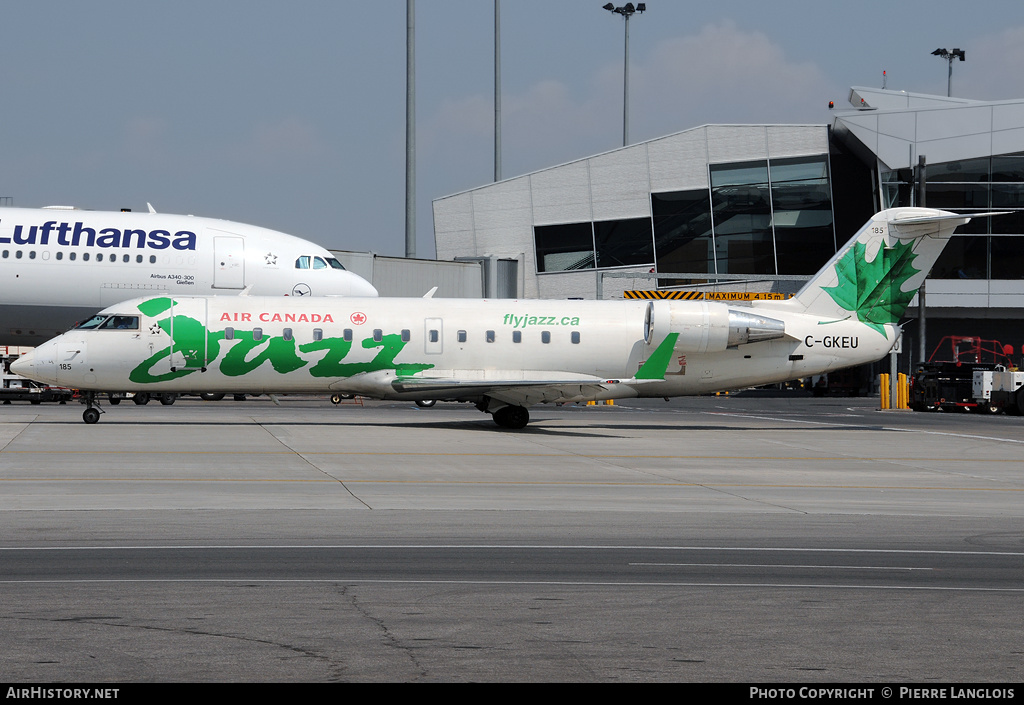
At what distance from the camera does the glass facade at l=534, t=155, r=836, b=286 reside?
6412cm

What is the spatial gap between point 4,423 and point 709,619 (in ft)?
75.4

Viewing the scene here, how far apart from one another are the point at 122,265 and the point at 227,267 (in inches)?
118

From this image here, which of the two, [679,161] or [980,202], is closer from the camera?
[980,202]

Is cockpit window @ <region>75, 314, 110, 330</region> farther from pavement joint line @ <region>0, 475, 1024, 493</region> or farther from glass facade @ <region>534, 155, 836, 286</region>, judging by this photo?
glass facade @ <region>534, 155, 836, 286</region>

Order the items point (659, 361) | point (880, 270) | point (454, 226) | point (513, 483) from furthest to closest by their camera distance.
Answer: point (454, 226) → point (880, 270) → point (659, 361) → point (513, 483)

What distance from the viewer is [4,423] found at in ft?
87.5

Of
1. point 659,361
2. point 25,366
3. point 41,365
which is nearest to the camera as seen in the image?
point 25,366

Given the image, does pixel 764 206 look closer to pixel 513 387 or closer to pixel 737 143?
pixel 737 143

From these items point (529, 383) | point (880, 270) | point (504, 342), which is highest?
point (880, 270)

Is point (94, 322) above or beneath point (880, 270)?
beneath

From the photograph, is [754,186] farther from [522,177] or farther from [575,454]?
[575,454]

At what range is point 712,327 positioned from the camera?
A: 28719 mm

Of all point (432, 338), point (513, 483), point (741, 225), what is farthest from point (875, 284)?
point (741, 225)

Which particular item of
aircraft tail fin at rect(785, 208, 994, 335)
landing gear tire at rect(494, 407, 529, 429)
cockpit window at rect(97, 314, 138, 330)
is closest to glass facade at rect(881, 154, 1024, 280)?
aircraft tail fin at rect(785, 208, 994, 335)
